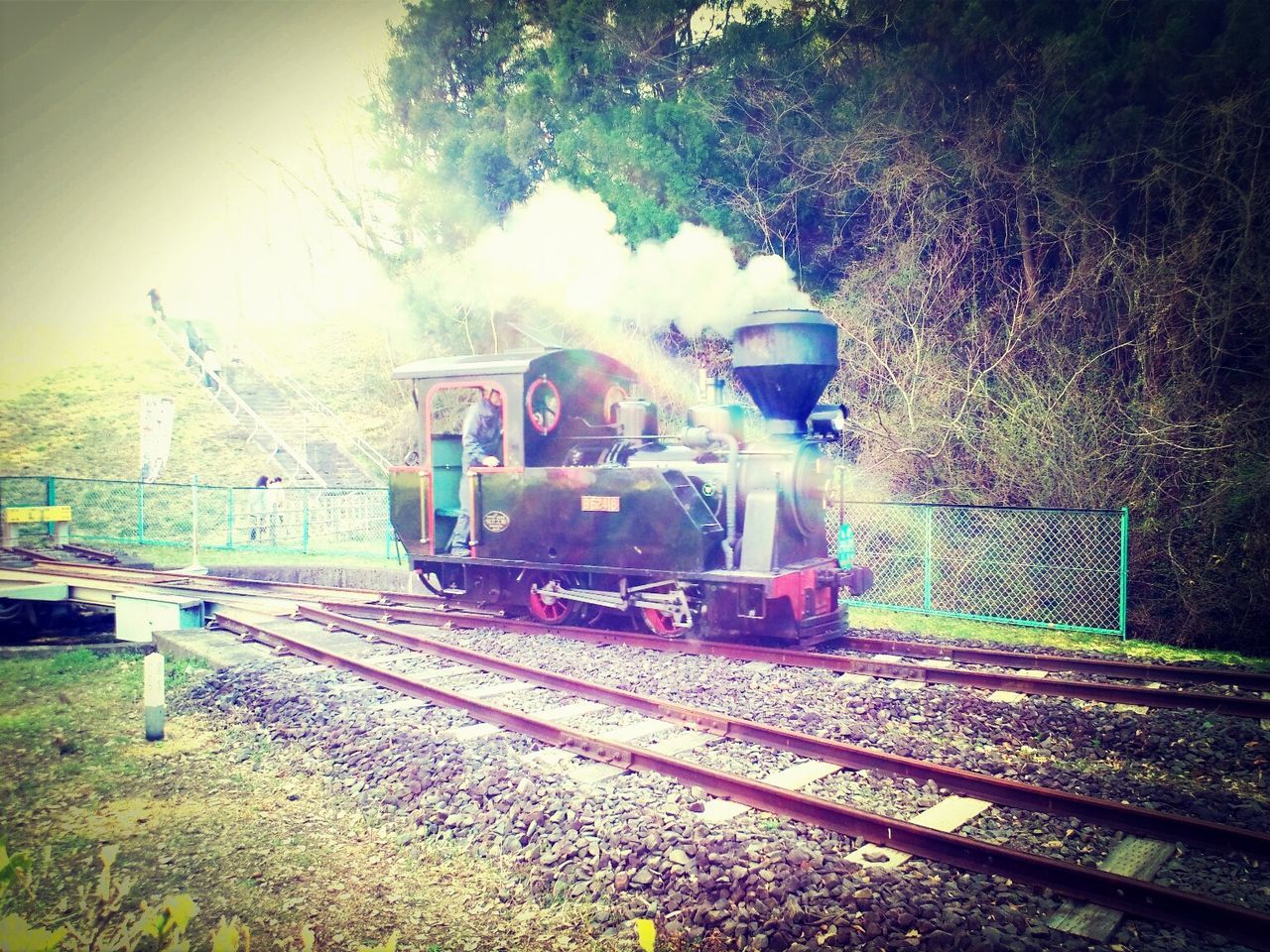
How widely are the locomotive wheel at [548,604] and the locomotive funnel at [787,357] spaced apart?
9.58 ft

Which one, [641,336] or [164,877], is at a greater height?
[641,336]

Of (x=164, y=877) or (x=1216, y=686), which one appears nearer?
(x=164, y=877)

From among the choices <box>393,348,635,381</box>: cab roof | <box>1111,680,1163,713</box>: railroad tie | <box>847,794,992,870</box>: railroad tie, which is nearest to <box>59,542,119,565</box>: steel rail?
<box>393,348,635,381</box>: cab roof

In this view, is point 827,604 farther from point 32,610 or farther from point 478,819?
point 32,610

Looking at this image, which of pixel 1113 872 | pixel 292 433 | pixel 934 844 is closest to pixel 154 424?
pixel 292 433

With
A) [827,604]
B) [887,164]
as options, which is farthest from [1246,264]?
[827,604]

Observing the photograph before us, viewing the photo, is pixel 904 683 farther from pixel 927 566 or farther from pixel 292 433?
pixel 292 433

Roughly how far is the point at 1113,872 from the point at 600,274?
28.1 ft

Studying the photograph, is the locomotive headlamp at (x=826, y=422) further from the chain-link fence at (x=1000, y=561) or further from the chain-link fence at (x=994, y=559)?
the chain-link fence at (x=1000, y=561)

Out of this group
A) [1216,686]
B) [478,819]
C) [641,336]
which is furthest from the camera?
[641,336]

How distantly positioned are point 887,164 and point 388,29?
9.89 meters

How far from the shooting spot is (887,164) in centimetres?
1192

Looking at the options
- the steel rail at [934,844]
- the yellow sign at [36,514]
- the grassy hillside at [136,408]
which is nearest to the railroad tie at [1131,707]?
the steel rail at [934,844]

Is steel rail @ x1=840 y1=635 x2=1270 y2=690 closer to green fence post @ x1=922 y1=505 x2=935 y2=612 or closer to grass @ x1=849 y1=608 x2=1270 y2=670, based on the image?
grass @ x1=849 y1=608 x2=1270 y2=670
